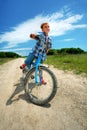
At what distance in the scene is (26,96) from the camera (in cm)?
651

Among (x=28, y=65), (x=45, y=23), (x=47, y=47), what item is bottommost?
(x=28, y=65)

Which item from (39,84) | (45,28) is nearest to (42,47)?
(45,28)

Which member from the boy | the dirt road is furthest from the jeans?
the dirt road

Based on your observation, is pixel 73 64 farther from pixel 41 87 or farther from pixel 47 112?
pixel 47 112

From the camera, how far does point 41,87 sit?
6695 millimetres

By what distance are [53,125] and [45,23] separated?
3.35m

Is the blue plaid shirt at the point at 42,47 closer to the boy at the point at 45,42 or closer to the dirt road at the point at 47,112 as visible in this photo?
the boy at the point at 45,42

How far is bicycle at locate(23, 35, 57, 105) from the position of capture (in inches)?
226

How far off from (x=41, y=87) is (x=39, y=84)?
0.68 feet

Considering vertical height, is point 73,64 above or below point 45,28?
below

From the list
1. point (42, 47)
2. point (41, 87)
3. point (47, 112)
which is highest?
point (42, 47)

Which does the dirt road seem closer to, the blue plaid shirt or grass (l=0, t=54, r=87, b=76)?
the blue plaid shirt

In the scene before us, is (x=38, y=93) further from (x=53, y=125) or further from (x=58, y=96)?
(x=53, y=125)

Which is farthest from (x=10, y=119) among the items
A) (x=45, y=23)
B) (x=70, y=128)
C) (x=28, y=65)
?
(x=45, y=23)
